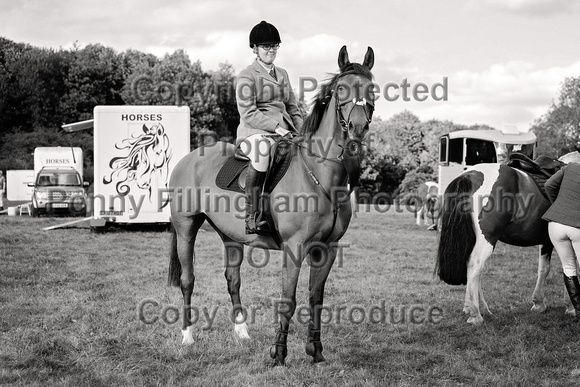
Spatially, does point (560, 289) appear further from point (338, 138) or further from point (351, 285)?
point (338, 138)

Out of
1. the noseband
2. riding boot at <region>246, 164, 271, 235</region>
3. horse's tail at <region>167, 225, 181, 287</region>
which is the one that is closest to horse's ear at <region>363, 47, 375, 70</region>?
the noseband

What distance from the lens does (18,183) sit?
3064 centimetres

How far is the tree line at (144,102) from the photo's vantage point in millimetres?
40156

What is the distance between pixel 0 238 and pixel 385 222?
13.2m

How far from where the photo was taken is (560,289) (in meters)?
9.12

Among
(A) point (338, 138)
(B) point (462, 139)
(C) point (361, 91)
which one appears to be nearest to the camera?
(C) point (361, 91)

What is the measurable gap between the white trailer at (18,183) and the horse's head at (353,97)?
95.2 feet

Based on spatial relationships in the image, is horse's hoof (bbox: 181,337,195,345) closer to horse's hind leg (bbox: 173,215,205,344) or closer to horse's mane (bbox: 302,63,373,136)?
horse's hind leg (bbox: 173,215,205,344)

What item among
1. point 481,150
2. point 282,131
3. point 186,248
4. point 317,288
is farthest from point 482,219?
point 481,150

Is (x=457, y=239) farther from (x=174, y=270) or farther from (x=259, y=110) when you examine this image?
(x=174, y=270)

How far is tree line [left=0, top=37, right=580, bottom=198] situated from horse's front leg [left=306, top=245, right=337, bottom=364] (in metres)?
33.2

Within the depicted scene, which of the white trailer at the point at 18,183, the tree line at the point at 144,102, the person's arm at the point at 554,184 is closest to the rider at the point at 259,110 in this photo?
the person's arm at the point at 554,184

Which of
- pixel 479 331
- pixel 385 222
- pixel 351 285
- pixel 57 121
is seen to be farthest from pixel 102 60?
pixel 479 331

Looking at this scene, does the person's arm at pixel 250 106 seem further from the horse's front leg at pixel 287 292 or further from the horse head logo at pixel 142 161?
the horse head logo at pixel 142 161
